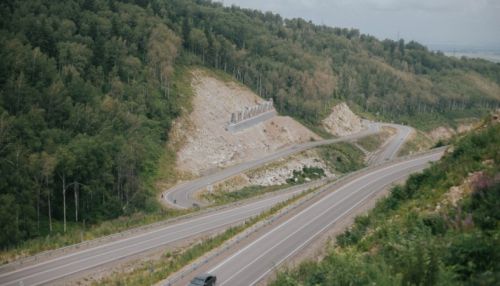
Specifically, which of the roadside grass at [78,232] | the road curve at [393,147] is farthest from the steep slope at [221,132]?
the roadside grass at [78,232]

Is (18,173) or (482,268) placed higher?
(482,268)

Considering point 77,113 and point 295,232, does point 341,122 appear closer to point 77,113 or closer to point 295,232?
point 77,113

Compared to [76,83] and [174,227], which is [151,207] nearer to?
[174,227]

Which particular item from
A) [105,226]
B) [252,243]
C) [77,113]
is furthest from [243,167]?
[252,243]

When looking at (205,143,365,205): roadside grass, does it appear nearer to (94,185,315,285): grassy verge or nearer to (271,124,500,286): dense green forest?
(94,185,315,285): grassy verge

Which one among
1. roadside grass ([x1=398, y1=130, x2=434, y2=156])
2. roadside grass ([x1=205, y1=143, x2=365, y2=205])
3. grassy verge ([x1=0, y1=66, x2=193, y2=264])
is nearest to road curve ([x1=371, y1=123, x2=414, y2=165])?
roadside grass ([x1=398, y1=130, x2=434, y2=156])

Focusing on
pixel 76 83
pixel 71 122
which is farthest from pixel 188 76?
pixel 71 122
